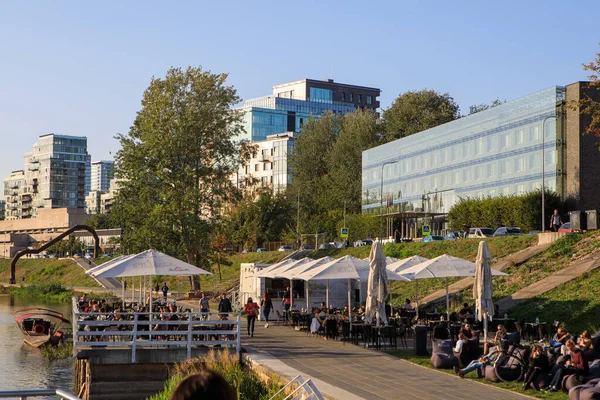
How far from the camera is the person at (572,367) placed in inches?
658

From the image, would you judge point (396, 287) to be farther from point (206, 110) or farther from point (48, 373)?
point (48, 373)

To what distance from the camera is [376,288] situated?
26750mm

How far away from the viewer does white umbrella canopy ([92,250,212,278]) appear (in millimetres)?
26688

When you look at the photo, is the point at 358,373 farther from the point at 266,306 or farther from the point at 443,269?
A: the point at 266,306

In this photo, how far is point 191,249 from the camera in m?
55.8

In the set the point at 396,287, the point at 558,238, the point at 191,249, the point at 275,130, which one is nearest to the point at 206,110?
the point at 191,249

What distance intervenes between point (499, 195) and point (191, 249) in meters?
29.8

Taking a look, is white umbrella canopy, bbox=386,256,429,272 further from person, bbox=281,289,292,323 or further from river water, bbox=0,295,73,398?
river water, bbox=0,295,73,398

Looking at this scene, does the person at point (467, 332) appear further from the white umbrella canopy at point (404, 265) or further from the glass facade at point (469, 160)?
the glass facade at point (469, 160)

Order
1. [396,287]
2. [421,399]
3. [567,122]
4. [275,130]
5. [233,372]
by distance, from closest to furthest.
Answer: [421,399] < [233,372] < [396,287] < [567,122] < [275,130]

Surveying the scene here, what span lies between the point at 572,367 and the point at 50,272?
102423mm

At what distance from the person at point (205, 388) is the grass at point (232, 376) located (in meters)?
12.3

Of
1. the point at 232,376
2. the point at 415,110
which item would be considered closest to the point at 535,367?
the point at 232,376

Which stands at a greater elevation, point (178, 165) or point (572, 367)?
point (178, 165)
